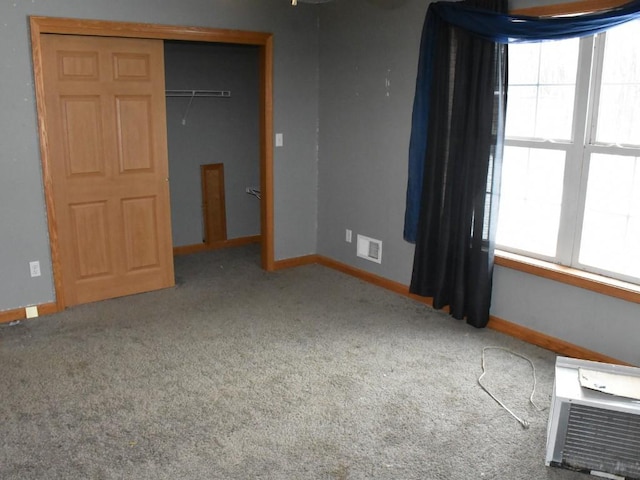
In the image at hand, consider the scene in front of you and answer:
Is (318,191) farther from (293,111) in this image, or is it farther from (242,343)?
(242,343)

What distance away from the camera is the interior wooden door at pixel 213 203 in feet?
19.5

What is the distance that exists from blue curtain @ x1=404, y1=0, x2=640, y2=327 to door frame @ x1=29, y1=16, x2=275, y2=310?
1.37 metres

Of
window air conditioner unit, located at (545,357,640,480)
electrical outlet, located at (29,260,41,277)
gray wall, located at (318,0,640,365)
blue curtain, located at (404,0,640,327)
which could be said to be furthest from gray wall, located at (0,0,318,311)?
window air conditioner unit, located at (545,357,640,480)

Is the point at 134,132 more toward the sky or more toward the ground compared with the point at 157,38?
more toward the ground

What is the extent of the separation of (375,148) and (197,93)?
189 centimetres

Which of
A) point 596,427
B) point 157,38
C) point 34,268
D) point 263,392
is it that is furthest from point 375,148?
point 596,427

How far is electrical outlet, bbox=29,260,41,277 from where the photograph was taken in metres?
4.20

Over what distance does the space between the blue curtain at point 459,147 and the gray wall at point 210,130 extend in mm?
2184

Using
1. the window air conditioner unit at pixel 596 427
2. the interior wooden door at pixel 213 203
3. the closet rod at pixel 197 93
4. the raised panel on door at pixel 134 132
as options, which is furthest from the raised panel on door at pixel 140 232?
the window air conditioner unit at pixel 596 427

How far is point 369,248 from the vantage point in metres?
5.06

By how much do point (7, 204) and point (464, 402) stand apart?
314 centimetres

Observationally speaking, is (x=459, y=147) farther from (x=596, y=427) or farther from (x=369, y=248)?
(x=596, y=427)

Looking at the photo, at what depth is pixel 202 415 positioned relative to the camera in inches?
119

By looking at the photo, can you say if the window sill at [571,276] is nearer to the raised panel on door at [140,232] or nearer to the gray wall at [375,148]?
the gray wall at [375,148]
